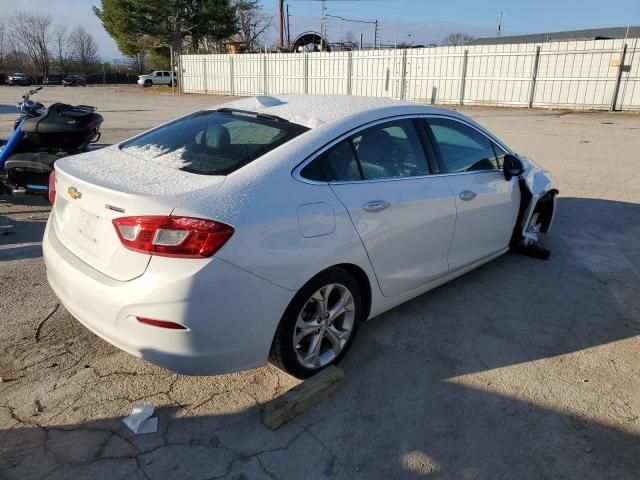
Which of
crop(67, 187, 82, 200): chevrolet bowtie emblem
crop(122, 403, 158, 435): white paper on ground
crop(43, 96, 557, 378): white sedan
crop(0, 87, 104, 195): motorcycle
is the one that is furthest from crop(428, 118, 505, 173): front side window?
crop(0, 87, 104, 195): motorcycle

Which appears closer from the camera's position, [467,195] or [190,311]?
[190,311]

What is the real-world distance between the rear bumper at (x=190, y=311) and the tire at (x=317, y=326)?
108 millimetres

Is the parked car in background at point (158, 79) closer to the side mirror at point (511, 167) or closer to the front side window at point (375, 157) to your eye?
the side mirror at point (511, 167)

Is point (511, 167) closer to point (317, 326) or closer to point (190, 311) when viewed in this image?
point (317, 326)

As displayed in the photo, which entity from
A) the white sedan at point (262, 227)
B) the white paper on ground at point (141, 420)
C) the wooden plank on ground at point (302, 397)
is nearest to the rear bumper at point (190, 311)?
the white sedan at point (262, 227)

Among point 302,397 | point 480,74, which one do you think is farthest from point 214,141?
point 480,74

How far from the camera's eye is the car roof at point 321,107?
10.5 feet

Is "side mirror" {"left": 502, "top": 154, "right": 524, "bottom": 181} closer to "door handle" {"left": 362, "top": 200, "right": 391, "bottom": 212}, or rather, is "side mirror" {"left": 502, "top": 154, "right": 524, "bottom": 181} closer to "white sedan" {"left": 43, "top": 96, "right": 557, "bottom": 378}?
"white sedan" {"left": 43, "top": 96, "right": 557, "bottom": 378}

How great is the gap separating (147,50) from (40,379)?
48.8m

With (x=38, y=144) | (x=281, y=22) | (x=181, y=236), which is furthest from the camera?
(x=281, y=22)

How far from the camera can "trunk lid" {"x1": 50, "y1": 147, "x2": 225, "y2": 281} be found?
241 centimetres

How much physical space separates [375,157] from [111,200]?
1609 mm

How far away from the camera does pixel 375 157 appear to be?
3273 millimetres

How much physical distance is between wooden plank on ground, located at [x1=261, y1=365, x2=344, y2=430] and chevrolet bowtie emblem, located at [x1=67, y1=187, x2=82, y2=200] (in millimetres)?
1484
